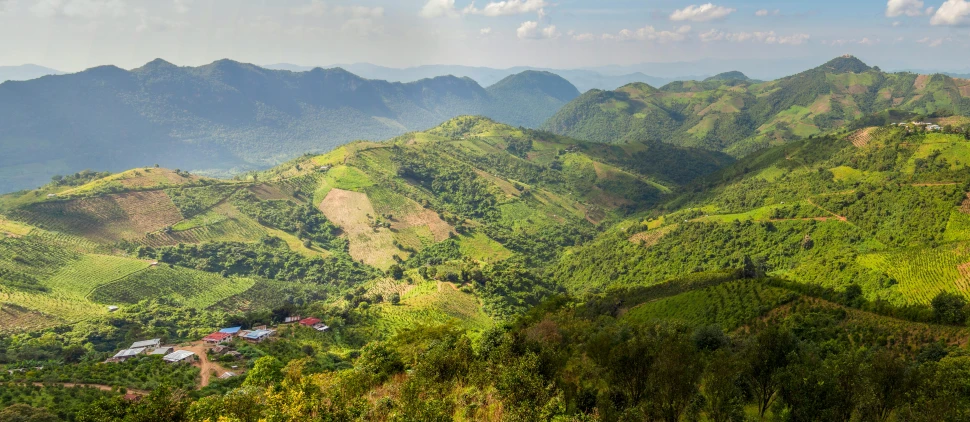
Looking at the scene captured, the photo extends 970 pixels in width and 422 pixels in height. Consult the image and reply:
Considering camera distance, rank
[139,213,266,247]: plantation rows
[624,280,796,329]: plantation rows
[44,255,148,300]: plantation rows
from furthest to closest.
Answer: [139,213,266,247]: plantation rows → [44,255,148,300]: plantation rows → [624,280,796,329]: plantation rows

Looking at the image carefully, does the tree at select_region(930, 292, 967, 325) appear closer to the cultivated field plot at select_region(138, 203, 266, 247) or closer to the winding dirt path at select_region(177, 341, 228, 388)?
the winding dirt path at select_region(177, 341, 228, 388)

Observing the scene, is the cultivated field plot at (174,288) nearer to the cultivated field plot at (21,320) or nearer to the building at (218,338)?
the cultivated field plot at (21,320)

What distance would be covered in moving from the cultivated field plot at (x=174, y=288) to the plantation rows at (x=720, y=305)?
96070mm

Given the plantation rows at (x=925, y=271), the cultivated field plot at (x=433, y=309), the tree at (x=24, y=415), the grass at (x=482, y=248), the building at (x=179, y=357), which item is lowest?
the grass at (x=482, y=248)

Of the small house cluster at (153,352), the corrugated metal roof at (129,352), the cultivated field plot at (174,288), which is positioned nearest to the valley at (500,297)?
the cultivated field plot at (174,288)

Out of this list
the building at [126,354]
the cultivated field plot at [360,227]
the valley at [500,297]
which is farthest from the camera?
the cultivated field plot at [360,227]

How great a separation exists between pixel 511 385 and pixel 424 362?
8.94 meters

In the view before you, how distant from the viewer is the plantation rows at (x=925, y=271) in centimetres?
6278

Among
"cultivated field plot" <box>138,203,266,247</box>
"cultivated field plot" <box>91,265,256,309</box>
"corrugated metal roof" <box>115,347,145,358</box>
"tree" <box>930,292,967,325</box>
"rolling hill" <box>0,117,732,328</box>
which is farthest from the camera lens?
"cultivated field plot" <box>138,203,266,247</box>

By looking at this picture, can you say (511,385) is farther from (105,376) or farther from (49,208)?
(49,208)

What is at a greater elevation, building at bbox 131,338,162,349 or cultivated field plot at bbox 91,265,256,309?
building at bbox 131,338,162,349

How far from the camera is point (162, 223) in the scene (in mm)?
137750

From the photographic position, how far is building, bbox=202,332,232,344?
231 feet

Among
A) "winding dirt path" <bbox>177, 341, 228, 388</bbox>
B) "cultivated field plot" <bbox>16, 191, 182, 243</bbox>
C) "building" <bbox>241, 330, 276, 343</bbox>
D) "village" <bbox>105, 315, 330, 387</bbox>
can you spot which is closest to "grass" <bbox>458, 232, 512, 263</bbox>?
"village" <bbox>105, 315, 330, 387</bbox>
